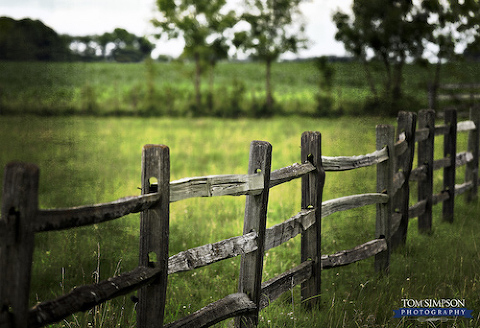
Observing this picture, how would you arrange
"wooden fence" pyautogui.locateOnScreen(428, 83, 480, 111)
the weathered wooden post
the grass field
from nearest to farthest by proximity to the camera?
the grass field < "wooden fence" pyautogui.locateOnScreen(428, 83, 480, 111) < the weathered wooden post

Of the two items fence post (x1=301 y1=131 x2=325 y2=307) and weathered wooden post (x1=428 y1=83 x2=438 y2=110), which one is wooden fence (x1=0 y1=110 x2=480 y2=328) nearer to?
fence post (x1=301 y1=131 x2=325 y2=307)

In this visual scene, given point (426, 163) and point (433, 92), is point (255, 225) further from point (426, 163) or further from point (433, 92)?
point (433, 92)

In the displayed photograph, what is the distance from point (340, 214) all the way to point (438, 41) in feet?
68.6

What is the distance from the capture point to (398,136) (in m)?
6.11

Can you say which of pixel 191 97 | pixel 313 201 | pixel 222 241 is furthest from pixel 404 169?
pixel 191 97

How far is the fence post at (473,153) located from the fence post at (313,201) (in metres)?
5.80

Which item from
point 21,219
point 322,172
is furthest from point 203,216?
point 21,219

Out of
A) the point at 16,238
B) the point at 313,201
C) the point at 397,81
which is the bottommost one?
the point at 313,201

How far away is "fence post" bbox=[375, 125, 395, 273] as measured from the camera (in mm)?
5426

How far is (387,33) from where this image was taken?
28.4 m

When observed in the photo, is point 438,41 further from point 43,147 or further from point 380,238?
point 380,238

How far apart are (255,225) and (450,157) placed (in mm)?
5263

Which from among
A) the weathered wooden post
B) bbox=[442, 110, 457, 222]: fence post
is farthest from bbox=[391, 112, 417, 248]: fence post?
the weathered wooden post

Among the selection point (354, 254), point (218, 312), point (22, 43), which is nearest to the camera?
point (218, 312)
